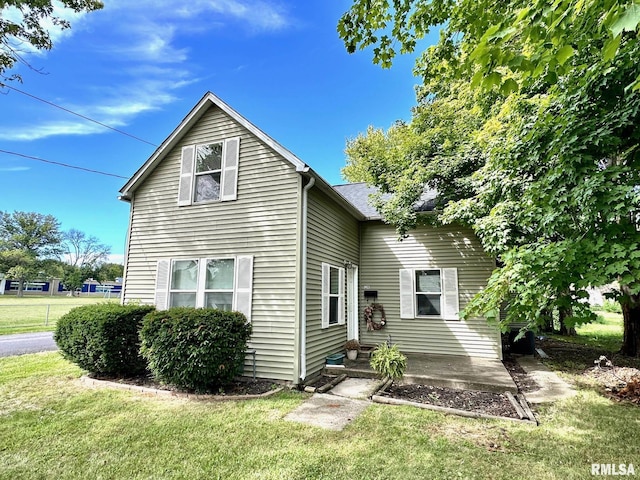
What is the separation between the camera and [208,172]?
745cm

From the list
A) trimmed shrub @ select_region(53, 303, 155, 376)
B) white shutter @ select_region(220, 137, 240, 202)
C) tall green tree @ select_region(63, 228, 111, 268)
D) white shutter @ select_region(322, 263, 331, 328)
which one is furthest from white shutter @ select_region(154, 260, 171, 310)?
tall green tree @ select_region(63, 228, 111, 268)

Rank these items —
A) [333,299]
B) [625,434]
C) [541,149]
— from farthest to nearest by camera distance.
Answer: [333,299] → [541,149] → [625,434]

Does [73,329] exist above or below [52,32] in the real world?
below

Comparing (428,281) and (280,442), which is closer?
(280,442)

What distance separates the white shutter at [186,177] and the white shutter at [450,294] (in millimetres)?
6750

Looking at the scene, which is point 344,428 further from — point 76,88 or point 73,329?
point 76,88

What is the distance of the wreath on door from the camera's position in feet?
29.6

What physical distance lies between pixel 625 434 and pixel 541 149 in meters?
3.71

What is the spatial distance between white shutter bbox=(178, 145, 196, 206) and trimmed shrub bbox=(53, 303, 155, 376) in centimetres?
260

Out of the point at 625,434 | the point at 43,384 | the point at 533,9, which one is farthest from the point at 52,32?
the point at 625,434

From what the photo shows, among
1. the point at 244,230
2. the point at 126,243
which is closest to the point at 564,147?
the point at 244,230

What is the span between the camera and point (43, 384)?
236 inches

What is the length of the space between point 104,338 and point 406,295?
23.1 ft

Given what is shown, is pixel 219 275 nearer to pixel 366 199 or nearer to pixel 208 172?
pixel 208 172
